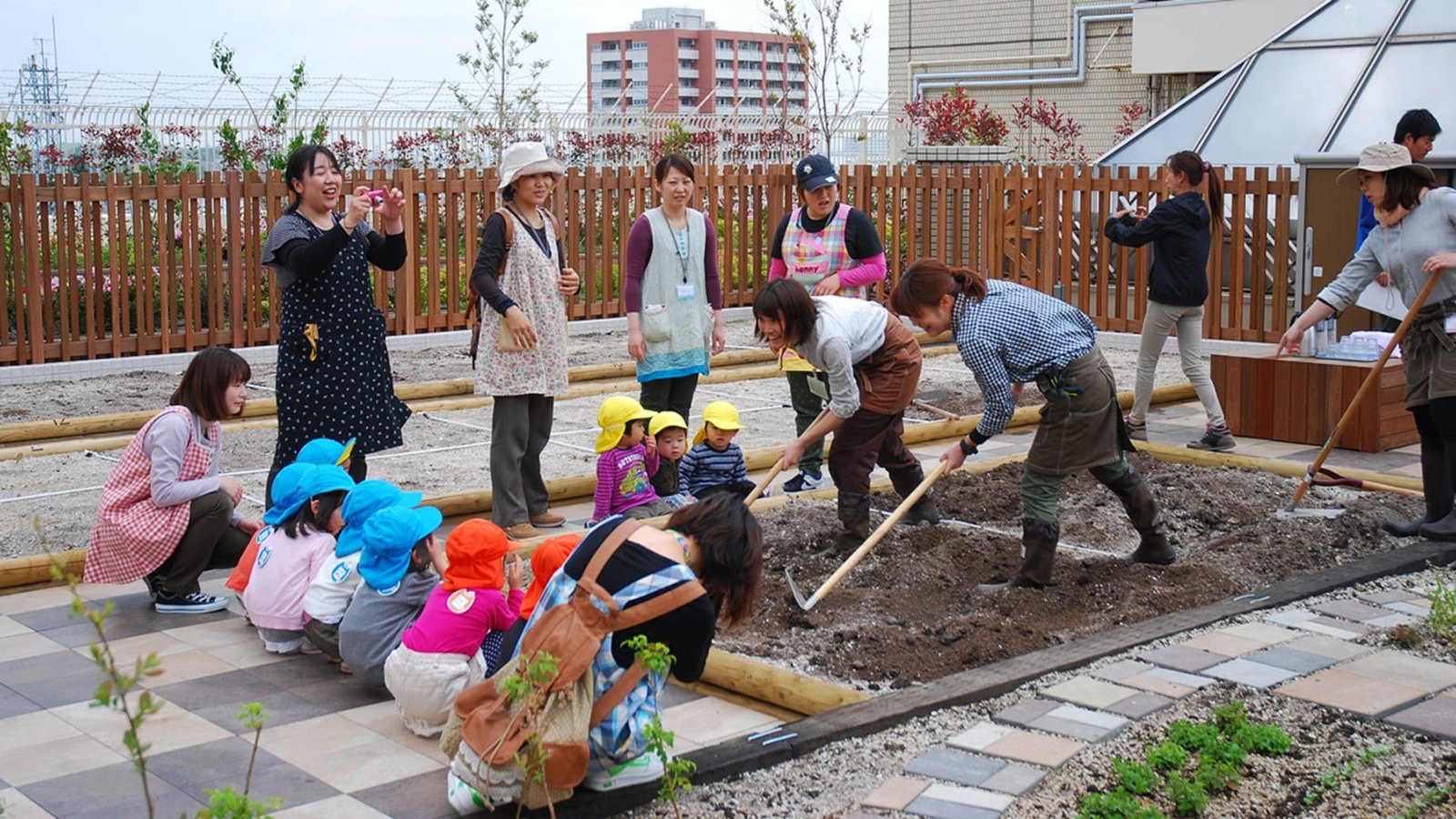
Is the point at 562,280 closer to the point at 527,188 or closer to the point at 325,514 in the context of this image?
the point at 527,188

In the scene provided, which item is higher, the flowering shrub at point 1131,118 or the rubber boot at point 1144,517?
the flowering shrub at point 1131,118

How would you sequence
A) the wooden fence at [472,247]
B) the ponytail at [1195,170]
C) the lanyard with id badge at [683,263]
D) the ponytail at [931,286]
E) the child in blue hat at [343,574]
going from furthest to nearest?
the wooden fence at [472,247] < the ponytail at [1195,170] < the lanyard with id badge at [683,263] < the ponytail at [931,286] < the child in blue hat at [343,574]

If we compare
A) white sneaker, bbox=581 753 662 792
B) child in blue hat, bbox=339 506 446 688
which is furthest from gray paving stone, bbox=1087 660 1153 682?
child in blue hat, bbox=339 506 446 688

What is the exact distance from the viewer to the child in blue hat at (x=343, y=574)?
213 inches

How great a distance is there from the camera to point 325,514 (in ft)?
19.0

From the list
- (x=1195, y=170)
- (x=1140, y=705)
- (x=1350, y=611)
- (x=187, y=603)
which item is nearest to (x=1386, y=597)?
(x=1350, y=611)

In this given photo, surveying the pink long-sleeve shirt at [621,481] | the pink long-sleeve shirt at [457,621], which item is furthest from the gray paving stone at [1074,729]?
the pink long-sleeve shirt at [621,481]

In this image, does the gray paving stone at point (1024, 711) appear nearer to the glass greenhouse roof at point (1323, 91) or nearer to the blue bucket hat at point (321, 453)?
the blue bucket hat at point (321, 453)

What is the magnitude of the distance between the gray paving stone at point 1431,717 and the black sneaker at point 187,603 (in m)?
4.32

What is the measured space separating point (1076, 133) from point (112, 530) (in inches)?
839

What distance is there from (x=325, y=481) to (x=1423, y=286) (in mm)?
4962

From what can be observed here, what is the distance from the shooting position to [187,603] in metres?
6.19

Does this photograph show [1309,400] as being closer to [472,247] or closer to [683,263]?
[683,263]

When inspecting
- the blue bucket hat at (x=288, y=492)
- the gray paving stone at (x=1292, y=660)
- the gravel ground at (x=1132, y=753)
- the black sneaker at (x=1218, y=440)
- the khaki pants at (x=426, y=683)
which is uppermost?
the blue bucket hat at (x=288, y=492)
